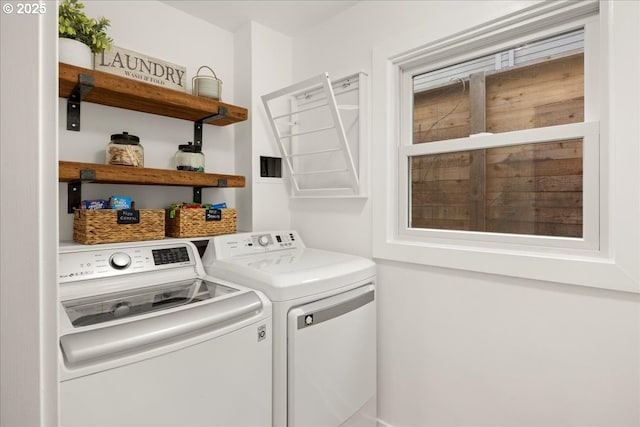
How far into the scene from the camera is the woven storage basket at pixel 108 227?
61.3 inches

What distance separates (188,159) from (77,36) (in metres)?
0.74

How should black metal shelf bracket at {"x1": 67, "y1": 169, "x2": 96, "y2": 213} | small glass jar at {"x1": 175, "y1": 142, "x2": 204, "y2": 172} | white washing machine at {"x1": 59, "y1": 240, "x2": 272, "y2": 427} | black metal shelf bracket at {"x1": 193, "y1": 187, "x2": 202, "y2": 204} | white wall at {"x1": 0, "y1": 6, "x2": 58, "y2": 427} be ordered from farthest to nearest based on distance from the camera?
black metal shelf bracket at {"x1": 193, "y1": 187, "x2": 202, "y2": 204} → small glass jar at {"x1": 175, "y1": 142, "x2": 204, "y2": 172} → black metal shelf bracket at {"x1": 67, "y1": 169, "x2": 96, "y2": 213} → white washing machine at {"x1": 59, "y1": 240, "x2": 272, "y2": 427} → white wall at {"x1": 0, "y1": 6, "x2": 58, "y2": 427}

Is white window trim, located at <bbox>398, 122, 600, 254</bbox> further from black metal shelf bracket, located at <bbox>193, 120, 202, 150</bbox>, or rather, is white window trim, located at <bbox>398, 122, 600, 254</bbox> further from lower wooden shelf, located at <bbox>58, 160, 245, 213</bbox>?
black metal shelf bracket, located at <bbox>193, 120, 202, 150</bbox>

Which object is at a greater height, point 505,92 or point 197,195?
point 505,92

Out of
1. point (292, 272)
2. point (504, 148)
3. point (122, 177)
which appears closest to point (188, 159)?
→ point (122, 177)

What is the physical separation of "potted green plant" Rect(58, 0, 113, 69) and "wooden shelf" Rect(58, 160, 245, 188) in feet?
1.56

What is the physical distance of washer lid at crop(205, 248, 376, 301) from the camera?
4.69 ft

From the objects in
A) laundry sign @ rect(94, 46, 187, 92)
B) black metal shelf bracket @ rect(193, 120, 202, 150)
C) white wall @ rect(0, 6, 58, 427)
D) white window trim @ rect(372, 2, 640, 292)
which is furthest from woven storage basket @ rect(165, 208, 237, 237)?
white wall @ rect(0, 6, 58, 427)

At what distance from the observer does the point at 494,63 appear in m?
1.67

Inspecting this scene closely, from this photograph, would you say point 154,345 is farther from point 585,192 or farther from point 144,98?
point 585,192

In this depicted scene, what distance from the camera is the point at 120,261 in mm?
1532

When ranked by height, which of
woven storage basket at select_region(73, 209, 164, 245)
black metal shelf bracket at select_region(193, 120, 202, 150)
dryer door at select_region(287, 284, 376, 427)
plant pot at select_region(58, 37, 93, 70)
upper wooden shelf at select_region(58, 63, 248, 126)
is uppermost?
plant pot at select_region(58, 37, 93, 70)

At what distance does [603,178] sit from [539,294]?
53 cm

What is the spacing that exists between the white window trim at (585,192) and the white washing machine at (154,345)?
0.92 meters
